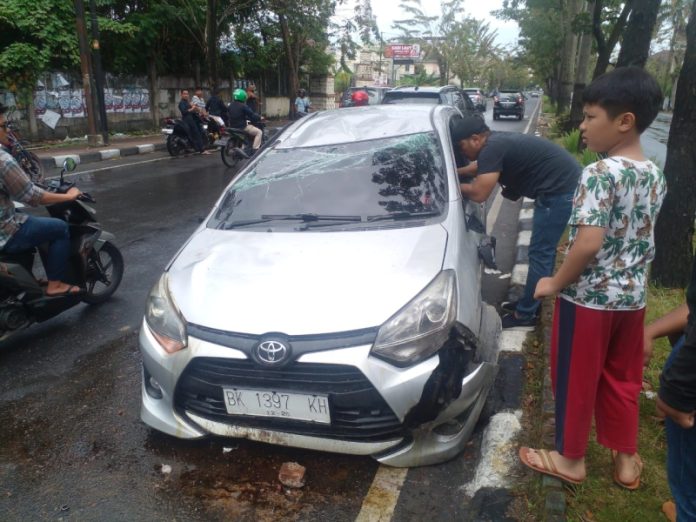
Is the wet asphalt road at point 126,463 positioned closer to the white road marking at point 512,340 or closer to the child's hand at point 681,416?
the white road marking at point 512,340

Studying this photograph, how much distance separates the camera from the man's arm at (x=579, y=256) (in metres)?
2.02

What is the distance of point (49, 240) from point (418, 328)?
2870 millimetres

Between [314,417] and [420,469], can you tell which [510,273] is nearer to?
[420,469]

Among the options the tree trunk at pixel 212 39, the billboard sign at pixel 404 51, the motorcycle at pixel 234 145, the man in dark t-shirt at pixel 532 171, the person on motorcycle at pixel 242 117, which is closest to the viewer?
the man in dark t-shirt at pixel 532 171

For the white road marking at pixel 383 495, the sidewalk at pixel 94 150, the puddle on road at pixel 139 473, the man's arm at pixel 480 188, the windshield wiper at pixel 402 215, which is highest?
the man's arm at pixel 480 188

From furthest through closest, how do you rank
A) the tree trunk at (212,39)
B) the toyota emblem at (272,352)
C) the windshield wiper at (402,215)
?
the tree trunk at (212,39), the windshield wiper at (402,215), the toyota emblem at (272,352)

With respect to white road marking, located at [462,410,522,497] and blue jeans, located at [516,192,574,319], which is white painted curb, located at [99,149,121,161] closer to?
blue jeans, located at [516,192,574,319]

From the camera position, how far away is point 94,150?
1381cm

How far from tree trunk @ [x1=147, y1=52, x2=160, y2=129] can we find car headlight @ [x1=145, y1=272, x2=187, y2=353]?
1846cm

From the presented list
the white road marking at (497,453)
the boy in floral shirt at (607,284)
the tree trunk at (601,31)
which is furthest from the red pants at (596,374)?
the tree trunk at (601,31)

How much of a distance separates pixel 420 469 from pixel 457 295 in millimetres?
817

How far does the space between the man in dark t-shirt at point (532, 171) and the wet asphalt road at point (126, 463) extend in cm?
A: 92

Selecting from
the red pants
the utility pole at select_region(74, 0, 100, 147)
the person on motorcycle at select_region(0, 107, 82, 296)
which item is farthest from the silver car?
the utility pole at select_region(74, 0, 100, 147)

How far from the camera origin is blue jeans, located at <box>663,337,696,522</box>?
5.44 ft
